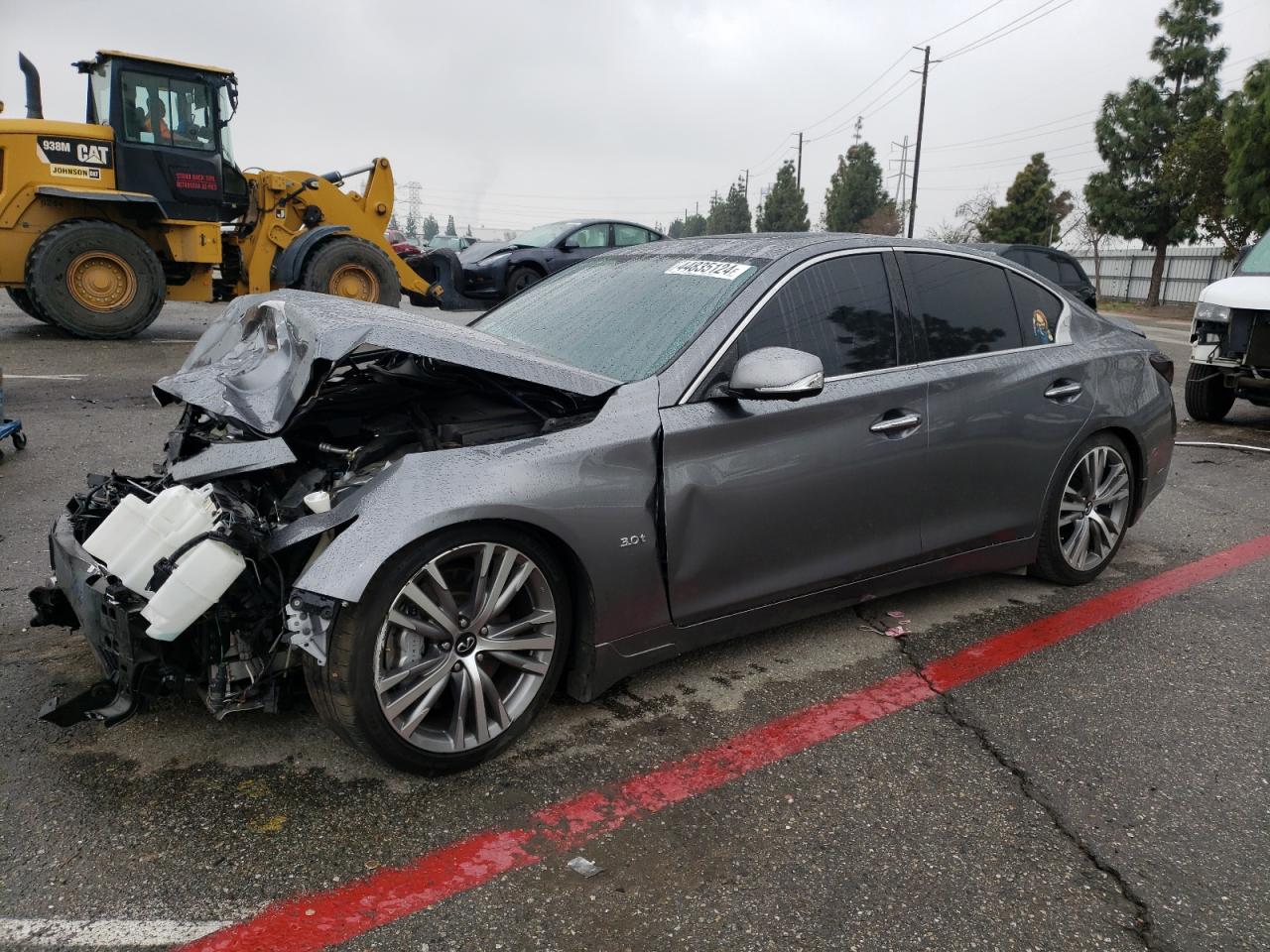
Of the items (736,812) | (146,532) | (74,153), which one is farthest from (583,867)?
(74,153)

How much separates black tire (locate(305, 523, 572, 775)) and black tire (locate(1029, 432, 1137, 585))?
248 cm

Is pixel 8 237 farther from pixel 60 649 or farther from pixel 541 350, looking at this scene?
pixel 541 350

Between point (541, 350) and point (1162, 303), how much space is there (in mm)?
39191

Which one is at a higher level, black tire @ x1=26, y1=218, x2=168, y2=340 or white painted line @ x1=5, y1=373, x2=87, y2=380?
black tire @ x1=26, y1=218, x2=168, y2=340

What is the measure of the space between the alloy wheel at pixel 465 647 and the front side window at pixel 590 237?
46.5 feet

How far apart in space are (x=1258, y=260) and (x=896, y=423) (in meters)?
6.88

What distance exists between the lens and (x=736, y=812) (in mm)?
2520

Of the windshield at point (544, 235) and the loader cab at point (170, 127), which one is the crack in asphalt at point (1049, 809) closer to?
the loader cab at point (170, 127)

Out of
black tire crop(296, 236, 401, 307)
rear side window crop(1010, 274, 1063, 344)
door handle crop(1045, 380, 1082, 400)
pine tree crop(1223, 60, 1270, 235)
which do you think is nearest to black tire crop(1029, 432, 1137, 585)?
door handle crop(1045, 380, 1082, 400)

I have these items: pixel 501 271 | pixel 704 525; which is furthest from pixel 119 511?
pixel 501 271

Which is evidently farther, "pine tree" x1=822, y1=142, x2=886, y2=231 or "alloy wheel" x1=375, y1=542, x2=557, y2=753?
"pine tree" x1=822, y1=142, x2=886, y2=231

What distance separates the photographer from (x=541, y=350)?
11.1 ft

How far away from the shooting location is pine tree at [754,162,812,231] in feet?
234

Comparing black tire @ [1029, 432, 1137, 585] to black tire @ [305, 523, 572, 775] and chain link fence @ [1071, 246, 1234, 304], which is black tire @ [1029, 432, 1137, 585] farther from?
chain link fence @ [1071, 246, 1234, 304]
